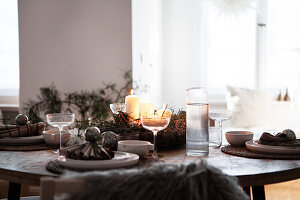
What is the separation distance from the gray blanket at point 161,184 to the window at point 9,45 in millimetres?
4341

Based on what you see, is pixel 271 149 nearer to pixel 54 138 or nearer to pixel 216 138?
pixel 216 138

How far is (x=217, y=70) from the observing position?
4859mm

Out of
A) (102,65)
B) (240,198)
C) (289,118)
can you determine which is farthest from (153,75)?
(240,198)

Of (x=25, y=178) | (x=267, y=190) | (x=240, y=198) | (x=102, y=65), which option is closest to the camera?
(x=240, y=198)

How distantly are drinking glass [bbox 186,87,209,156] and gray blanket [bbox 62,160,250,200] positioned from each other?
500mm

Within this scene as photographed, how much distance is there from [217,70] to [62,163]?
3.97m

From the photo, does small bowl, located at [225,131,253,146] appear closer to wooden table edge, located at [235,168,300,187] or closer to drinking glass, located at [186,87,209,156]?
drinking glass, located at [186,87,209,156]

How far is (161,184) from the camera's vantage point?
78 centimetres

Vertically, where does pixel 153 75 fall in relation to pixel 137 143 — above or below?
above

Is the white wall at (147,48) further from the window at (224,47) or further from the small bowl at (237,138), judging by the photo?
the small bowl at (237,138)

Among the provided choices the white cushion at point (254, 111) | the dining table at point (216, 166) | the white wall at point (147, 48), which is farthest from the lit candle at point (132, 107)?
the white cushion at point (254, 111)

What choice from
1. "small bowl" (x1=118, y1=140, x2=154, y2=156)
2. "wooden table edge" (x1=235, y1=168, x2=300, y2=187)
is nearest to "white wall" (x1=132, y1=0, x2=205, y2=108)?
"small bowl" (x1=118, y1=140, x2=154, y2=156)

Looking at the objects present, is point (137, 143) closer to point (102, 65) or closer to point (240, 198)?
point (240, 198)

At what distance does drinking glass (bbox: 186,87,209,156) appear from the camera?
1319mm
